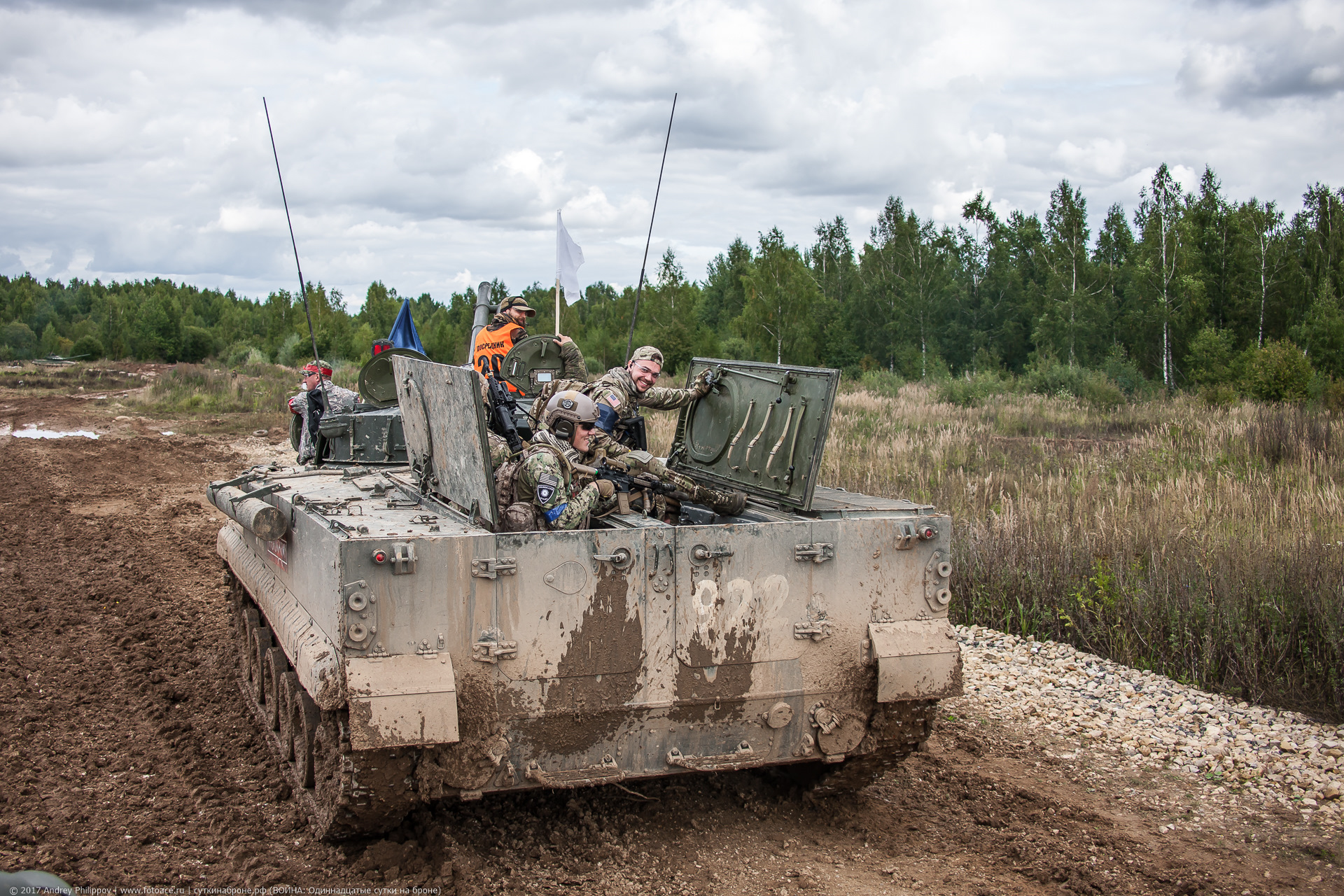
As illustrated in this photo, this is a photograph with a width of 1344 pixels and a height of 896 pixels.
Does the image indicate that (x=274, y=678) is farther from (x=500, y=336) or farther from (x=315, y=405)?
(x=315, y=405)

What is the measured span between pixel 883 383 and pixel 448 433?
84.1 ft

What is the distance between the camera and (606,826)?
4.93 meters

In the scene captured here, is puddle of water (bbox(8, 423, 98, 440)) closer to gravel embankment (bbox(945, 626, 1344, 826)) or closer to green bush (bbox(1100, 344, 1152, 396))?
gravel embankment (bbox(945, 626, 1344, 826))

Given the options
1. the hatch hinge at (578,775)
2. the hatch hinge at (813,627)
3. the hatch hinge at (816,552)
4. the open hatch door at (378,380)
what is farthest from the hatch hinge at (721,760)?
the open hatch door at (378,380)

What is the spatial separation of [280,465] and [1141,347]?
29214 millimetres

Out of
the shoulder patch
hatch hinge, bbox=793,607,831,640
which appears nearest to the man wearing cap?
the shoulder patch

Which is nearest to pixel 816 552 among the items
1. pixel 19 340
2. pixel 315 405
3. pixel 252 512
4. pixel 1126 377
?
pixel 252 512

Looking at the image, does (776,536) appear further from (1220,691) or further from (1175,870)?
(1220,691)

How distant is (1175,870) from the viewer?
4.54m

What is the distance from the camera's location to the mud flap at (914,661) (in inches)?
182

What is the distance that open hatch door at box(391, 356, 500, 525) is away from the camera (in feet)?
14.6

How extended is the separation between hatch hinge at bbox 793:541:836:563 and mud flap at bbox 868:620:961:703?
381 millimetres

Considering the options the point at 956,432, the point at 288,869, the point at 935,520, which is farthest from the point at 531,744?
the point at 956,432

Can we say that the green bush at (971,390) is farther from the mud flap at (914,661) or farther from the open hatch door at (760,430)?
the mud flap at (914,661)
